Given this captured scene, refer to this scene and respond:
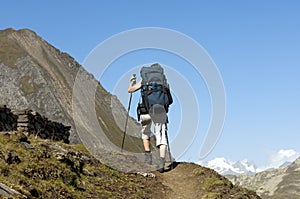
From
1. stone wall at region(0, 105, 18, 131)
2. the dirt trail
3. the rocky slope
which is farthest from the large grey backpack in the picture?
the rocky slope

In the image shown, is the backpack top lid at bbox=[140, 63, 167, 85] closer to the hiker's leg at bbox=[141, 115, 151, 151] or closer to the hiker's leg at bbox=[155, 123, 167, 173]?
the hiker's leg at bbox=[141, 115, 151, 151]

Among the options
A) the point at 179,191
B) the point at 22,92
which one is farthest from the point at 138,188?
the point at 22,92

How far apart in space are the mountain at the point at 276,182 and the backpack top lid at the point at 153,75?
299ft

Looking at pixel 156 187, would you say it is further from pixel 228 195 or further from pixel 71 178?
pixel 71 178

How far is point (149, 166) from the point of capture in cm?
1546

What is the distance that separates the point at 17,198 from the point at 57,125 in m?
13.2

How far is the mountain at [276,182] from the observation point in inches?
3999

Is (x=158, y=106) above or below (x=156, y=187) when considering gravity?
above

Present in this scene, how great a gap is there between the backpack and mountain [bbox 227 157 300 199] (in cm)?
9074

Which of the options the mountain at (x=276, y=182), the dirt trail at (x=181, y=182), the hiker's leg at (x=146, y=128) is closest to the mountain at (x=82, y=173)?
the dirt trail at (x=181, y=182)

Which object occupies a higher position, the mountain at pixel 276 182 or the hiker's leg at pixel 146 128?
the mountain at pixel 276 182

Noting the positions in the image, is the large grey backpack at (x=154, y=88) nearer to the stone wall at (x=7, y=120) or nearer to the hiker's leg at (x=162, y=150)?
the hiker's leg at (x=162, y=150)

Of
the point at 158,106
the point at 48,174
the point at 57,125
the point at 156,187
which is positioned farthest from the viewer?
the point at 57,125

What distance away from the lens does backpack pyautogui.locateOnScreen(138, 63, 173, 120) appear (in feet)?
46.8
